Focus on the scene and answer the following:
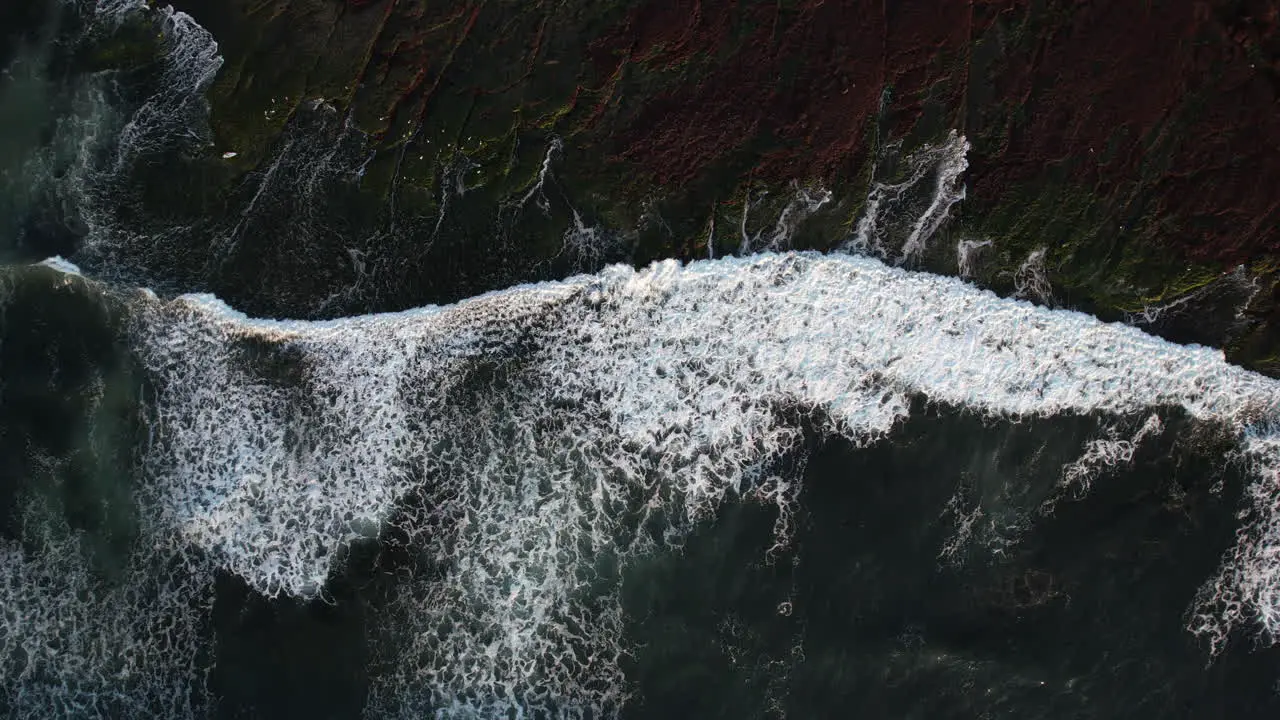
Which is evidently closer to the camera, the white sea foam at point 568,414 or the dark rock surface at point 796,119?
the dark rock surface at point 796,119

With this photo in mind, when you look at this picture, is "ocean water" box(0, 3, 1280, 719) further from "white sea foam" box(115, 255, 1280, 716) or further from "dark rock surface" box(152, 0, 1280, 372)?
"dark rock surface" box(152, 0, 1280, 372)

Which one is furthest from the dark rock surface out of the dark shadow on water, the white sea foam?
the dark shadow on water

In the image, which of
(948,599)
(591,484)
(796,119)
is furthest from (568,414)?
(948,599)

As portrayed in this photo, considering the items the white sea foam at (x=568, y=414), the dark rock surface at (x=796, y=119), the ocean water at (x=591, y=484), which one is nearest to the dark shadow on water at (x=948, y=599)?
the ocean water at (x=591, y=484)

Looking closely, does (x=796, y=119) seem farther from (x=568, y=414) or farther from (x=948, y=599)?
(x=948, y=599)

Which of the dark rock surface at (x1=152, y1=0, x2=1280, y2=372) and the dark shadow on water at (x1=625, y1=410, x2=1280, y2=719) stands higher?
the dark rock surface at (x1=152, y1=0, x2=1280, y2=372)

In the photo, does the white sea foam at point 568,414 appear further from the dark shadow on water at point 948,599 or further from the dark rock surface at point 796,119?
the dark rock surface at point 796,119
